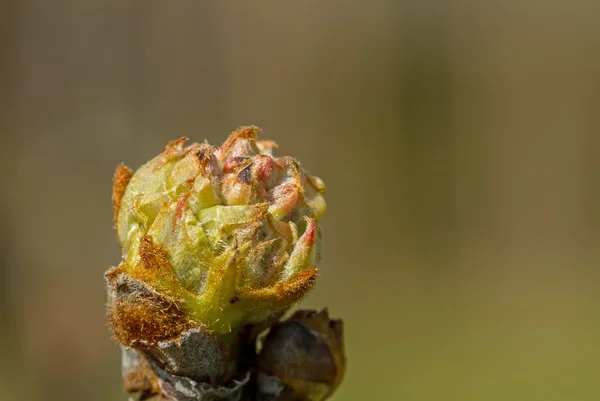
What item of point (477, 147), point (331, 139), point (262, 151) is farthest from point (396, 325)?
point (262, 151)

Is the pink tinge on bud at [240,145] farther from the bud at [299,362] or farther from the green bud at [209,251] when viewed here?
the bud at [299,362]

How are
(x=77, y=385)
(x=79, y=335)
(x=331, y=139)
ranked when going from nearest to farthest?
(x=77, y=385) → (x=79, y=335) → (x=331, y=139)

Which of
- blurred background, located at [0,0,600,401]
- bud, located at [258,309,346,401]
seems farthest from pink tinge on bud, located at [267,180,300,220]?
blurred background, located at [0,0,600,401]

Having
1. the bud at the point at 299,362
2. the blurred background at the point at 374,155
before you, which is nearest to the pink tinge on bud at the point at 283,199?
the bud at the point at 299,362

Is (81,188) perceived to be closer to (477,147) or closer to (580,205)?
(477,147)

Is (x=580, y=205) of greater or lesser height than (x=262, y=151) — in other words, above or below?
below

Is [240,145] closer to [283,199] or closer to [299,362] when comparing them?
[283,199]
